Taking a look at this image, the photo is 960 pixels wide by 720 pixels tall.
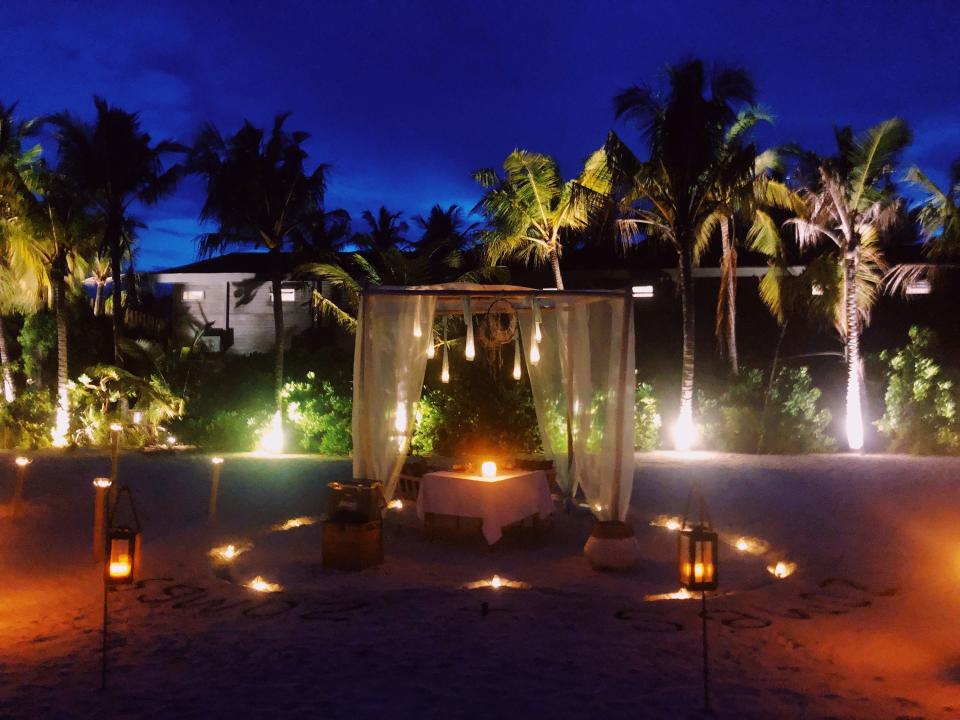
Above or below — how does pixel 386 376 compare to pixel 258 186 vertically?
below

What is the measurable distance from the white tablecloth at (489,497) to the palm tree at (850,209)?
839 centimetres

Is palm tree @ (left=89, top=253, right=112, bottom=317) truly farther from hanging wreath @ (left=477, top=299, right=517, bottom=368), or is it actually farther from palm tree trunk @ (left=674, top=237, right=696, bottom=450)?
palm tree trunk @ (left=674, top=237, right=696, bottom=450)

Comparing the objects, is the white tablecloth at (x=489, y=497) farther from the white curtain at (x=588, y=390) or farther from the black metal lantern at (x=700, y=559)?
the black metal lantern at (x=700, y=559)

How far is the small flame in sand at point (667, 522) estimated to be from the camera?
379 inches

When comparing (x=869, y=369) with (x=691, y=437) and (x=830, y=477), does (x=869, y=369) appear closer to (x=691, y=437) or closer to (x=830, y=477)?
(x=691, y=437)

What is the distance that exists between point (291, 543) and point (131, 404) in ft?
33.8

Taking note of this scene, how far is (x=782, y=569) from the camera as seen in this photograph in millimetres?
7637

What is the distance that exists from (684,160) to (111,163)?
476 inches

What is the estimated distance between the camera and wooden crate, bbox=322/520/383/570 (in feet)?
24.5

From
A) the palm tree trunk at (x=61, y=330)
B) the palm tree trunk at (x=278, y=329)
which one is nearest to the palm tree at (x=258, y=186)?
the palm tree trunk at (x=278, y=329)

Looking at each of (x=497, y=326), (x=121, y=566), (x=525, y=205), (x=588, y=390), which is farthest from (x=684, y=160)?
(x=121, y=566)

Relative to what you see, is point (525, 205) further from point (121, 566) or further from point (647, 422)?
point (121, 566)

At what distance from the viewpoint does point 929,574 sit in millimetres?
7320

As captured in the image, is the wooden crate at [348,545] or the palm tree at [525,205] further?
the palm tree at [525,205]
